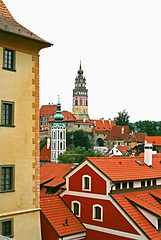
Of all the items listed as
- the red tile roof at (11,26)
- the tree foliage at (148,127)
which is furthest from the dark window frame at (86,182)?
the tree foliage at (148,127)

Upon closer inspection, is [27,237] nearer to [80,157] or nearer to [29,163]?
[29,163]

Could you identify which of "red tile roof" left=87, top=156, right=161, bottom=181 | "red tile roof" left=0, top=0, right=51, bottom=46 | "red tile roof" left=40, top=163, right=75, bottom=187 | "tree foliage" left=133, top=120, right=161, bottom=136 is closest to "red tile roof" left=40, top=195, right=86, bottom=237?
"red tile roof" left=87, top=156, right=161, bottom=181

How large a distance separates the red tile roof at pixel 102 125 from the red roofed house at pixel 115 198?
121 meters

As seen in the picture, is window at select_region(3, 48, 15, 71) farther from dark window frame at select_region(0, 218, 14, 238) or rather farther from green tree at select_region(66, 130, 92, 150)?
green tree at select_region(66, 130, 92, 150)

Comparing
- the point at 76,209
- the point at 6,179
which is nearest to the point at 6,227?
the point at 6,179

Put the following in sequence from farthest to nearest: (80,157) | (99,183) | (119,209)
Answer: (80,157) < (99,183) < (119,209)

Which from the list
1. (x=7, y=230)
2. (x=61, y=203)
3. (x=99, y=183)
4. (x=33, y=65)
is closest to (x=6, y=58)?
(x=33, y=65)

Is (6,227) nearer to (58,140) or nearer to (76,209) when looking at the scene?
(76,209)

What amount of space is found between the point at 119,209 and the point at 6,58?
1003 cm

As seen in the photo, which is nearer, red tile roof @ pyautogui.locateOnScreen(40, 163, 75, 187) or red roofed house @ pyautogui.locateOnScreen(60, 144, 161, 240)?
red roofed house @ pyautogui.locateOnScreen(60, 144, 161, 240)

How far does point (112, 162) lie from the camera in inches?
875

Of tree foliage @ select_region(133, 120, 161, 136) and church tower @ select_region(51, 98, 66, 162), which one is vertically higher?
tree foliage @ select_region(133, 120, 161, 136)

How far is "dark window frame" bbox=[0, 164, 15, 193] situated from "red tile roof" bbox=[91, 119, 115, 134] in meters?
130

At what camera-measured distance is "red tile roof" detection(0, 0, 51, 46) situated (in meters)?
13.9
